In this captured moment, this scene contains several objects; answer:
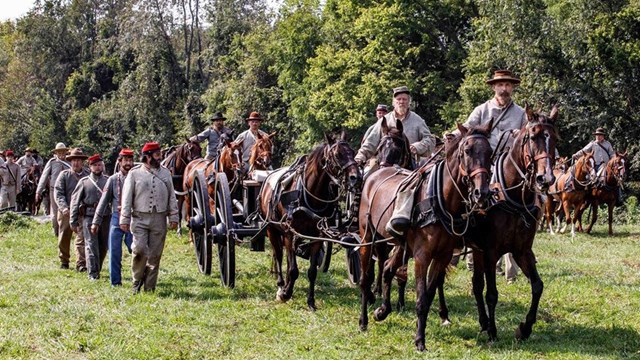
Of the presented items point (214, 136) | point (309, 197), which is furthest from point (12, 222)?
point (309, 197)

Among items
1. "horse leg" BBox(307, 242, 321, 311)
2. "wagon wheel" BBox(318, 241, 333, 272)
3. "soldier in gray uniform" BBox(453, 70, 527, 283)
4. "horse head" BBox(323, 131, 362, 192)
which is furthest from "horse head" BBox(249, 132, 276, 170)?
"soldier in gray uniform" BBox(453, 70, 527, 283)

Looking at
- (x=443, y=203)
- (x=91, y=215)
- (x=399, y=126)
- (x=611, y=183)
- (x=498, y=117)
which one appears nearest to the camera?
(x=443, y=203)

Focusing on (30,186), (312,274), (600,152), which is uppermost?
(600,152)

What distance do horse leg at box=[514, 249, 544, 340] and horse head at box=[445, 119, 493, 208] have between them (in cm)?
120

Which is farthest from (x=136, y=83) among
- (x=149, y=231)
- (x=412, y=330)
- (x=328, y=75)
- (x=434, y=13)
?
(x=412, y=330)

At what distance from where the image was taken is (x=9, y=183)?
2159cm

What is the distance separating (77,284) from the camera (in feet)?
36.1

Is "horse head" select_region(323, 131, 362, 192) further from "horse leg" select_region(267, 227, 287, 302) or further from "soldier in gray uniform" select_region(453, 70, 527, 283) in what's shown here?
"horse leg" select_region(267, 227, 287, 302)

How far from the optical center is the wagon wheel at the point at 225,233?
10273 millimetres

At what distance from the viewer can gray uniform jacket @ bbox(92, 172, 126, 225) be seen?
36.6 feet

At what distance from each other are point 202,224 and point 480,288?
5.02m

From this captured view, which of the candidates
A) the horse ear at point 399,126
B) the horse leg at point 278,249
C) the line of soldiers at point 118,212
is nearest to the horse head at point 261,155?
the horse leg at point 278,249

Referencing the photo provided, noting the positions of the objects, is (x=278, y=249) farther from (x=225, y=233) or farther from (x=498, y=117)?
(x=498, y=117)

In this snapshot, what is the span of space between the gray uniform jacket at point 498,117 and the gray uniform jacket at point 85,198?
624 cm
